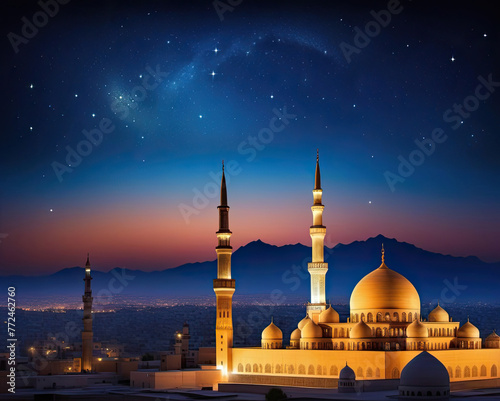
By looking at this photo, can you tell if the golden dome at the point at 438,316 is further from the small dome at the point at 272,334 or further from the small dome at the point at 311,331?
the small dome at the point at 272,334

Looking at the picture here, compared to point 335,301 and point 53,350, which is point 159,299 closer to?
point 335,301

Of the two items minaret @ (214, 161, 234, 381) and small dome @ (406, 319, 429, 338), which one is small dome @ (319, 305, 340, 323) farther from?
minaret @ (214, 161, 234, 381)

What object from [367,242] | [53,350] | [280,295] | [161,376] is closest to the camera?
[161,376]

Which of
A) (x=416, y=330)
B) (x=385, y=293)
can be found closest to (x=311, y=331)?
(x=385, y=293)

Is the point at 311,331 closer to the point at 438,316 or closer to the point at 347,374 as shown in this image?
the point at 347,374

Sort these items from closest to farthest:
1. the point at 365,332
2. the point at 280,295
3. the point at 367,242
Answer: the point at 365,332 → the point at 280,295 → the point at 367,242

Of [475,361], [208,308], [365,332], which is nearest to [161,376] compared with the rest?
[365,332]

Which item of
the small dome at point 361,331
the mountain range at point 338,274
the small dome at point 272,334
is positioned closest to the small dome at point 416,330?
the small dome at point 361,331
